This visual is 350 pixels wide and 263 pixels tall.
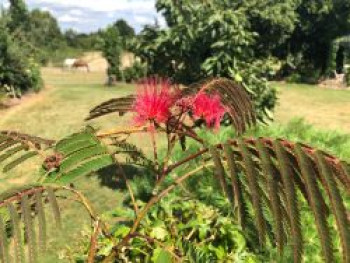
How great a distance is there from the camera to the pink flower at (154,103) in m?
2.17

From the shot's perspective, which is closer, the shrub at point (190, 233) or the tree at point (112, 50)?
the shrub at point (190, 233)

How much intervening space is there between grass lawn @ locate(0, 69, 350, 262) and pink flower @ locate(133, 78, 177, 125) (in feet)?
20.5

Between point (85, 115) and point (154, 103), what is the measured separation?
13.9 meters

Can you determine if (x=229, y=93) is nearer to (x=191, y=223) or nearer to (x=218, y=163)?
(x=218, y=163)

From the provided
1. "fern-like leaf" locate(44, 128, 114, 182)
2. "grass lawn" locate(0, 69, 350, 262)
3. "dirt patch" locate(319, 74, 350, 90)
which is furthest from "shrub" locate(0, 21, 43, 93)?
"fern-like leaf" locate(44, 128, 114, 182)

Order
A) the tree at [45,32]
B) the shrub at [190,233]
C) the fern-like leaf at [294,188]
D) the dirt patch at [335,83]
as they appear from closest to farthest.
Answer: the fern-like leaf at [294,188] < the shrub at [190,233] < the dirt patch at [335,83] < the tree at [45,32]

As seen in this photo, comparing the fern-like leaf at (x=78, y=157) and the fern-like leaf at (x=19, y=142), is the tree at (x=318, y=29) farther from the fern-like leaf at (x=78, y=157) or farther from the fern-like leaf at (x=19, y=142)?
the fern-like leaf at (x=78, y=157)

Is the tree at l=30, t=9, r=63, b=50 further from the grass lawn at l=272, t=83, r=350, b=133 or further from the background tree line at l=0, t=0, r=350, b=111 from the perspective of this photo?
the grass lawn at l=272, t=83, r=350, b=133

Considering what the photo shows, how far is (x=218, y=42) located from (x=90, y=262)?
346 inches

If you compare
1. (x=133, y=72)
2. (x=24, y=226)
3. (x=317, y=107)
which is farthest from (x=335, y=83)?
(x=24, y=226)

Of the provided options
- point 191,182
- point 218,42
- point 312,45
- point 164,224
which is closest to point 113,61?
point 312,45

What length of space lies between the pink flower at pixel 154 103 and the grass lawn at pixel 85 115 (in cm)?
625

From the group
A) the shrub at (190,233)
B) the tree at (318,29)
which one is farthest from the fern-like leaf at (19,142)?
the tree at (318,29)

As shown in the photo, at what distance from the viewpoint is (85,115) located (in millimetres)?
15742
